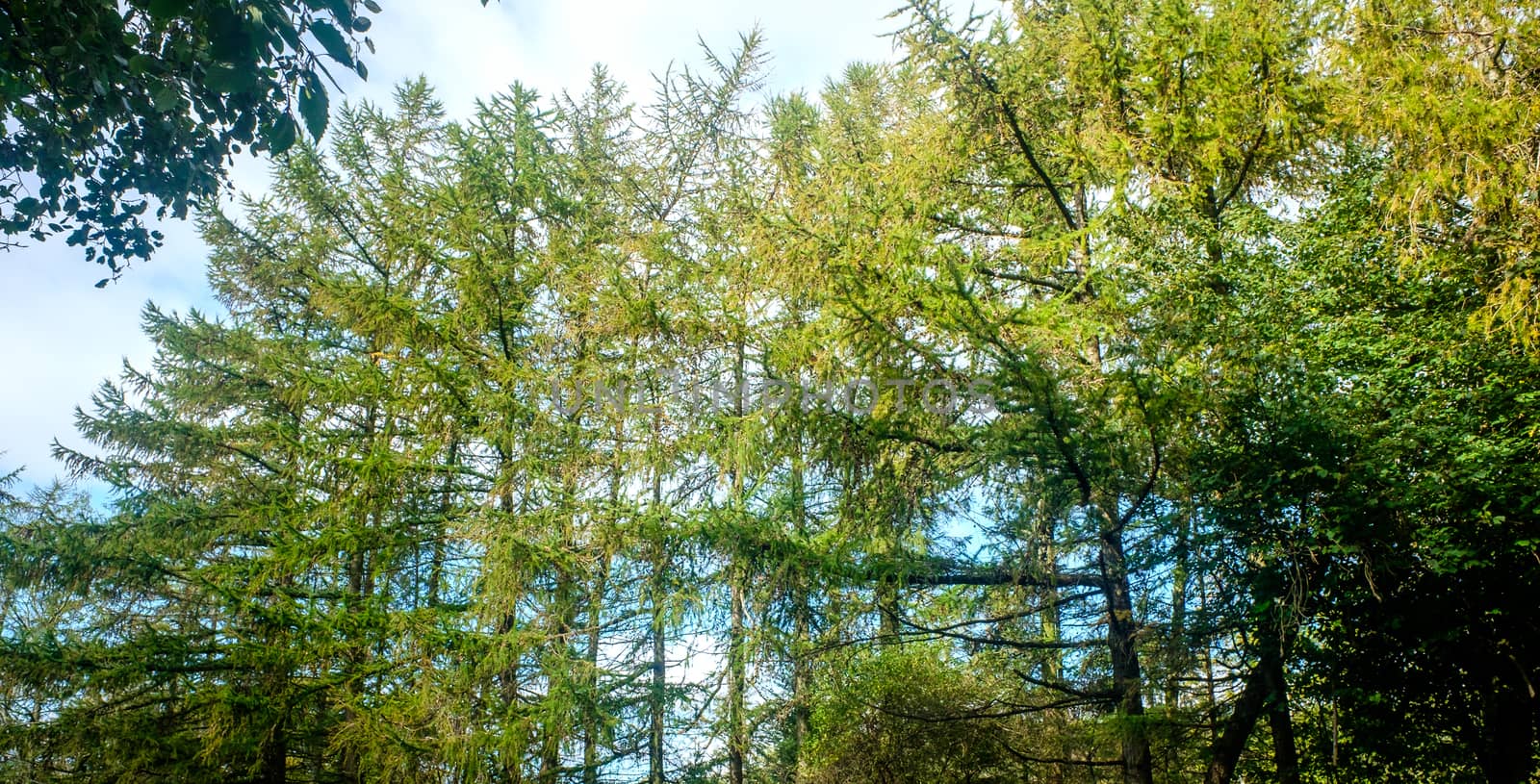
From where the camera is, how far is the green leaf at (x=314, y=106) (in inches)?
93.2

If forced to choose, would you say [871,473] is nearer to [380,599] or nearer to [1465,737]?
[380,599]

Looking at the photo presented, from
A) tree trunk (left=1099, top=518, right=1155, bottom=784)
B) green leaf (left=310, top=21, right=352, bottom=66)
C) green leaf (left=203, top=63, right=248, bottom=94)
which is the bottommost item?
tree trunk (left=1099, top=518, right=1155, bottom=784)

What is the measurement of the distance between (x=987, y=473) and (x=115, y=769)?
8041 mm

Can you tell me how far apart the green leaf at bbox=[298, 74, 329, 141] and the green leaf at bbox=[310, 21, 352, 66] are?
0.14 m

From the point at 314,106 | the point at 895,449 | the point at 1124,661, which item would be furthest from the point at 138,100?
the point at 1124,661

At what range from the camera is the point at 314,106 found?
7.97 feet

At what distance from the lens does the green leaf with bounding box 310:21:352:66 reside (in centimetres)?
227

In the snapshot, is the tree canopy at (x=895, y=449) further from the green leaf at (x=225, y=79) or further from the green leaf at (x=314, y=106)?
the green leaf at (x=225, y=79)

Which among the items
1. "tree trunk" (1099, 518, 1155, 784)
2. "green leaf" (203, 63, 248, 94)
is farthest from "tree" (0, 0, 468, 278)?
"tree trunk" (1099, 518, 1155, 784)

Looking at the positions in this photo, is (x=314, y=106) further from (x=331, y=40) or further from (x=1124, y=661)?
(x=1124, y=661)

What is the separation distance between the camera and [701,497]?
8695 mm

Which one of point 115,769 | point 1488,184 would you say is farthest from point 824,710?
point 1488,184

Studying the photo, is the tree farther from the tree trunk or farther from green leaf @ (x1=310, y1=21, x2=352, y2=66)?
the tree trunk

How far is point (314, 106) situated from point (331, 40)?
8.0 inches
